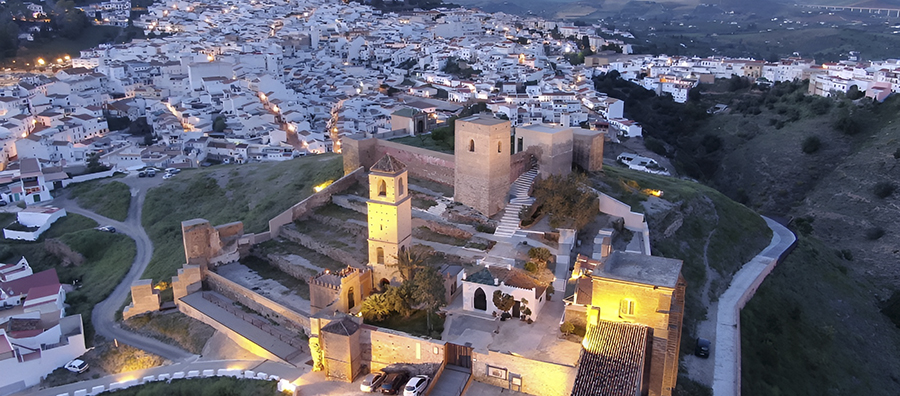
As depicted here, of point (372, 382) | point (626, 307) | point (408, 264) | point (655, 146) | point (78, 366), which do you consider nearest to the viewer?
point (626, 307)

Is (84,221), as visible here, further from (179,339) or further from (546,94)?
(546,94)

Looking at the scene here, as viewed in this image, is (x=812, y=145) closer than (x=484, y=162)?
No

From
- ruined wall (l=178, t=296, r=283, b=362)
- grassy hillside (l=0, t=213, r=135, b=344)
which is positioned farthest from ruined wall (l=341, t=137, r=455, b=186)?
grassy hillside (l=0, t=213, r=135, b=344)

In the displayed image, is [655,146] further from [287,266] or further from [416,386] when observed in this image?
Result: [416,386]

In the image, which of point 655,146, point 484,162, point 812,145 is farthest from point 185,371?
point 812,145

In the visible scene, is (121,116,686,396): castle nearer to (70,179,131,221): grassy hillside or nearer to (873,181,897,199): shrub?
(70,179,131,221): grassy hillside
